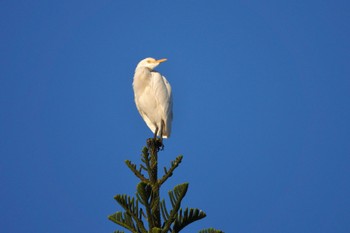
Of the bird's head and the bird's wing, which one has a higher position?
the bird's head

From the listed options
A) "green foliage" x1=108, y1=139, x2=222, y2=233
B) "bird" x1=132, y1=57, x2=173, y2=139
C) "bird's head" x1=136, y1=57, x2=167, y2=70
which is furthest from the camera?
"bird's head" x1=136, y1=57, x2=167, y2=70

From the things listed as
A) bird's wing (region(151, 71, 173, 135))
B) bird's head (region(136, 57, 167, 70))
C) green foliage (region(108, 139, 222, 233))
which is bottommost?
green foliage (region(108, 139, 222, 233))

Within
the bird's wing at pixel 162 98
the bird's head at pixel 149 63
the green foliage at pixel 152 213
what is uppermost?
the bird's head at pixel 149 63

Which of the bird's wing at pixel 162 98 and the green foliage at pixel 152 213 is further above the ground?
the bird's wing at pixel 162 98

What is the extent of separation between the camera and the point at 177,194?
4.94 meters

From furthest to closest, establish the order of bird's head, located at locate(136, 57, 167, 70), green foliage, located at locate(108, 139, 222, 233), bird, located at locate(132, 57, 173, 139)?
1. bird's head, located at locate(136, 57, 167, 70)
2. bird, located at locate(132, 57, 173, 139)
3. green foliage, located at locate(108, 139, 222, 233)

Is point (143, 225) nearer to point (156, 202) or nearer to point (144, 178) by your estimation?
point (156, 202)

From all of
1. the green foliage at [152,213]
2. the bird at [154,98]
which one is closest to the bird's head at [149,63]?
the bird at [154,98]

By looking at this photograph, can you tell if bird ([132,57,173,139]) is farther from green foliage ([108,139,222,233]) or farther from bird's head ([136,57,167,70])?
green foliage ([108,139,222,233])

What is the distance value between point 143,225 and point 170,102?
7221mm

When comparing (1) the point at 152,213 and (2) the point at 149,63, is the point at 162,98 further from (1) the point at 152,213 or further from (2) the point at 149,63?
(1) the point at 152,213

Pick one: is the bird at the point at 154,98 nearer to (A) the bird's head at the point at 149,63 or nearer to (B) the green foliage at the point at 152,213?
(A) the bird's head at the point at 149,63

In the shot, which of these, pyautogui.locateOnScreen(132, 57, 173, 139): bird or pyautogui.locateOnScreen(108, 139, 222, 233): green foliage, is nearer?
pyautogui.locateOnScreen(108, 139, 222, 233): green foliage

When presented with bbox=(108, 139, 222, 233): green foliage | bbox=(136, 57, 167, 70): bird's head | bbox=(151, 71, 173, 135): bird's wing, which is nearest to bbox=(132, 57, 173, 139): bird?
bbox=(151, 71, 173, 135): bird's wing
